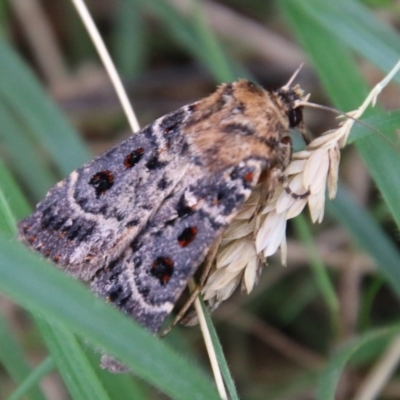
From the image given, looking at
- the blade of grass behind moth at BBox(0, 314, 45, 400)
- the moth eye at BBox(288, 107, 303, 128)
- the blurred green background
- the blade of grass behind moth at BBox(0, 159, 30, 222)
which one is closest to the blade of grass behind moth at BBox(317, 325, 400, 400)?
the blurred green background

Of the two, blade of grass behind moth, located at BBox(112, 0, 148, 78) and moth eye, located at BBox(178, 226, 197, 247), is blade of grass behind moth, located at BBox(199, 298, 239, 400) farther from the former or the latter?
blade of grass behind moth, located at BBox(112, 0, 148, 78)

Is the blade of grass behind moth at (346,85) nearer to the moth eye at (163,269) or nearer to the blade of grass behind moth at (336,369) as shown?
the blade of grass behind moth at (336,369)

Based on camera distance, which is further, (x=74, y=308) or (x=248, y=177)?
(x=248, y=177)

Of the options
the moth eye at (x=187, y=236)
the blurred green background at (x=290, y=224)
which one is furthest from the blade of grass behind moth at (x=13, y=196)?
the moth eye at (x=187, y=236)

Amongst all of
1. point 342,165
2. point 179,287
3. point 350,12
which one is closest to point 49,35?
point 342,165

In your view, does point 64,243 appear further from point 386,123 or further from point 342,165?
point 342,165

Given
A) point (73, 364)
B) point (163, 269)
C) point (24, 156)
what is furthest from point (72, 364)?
point (24, 156)

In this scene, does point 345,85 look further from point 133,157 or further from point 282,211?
point 133,157
